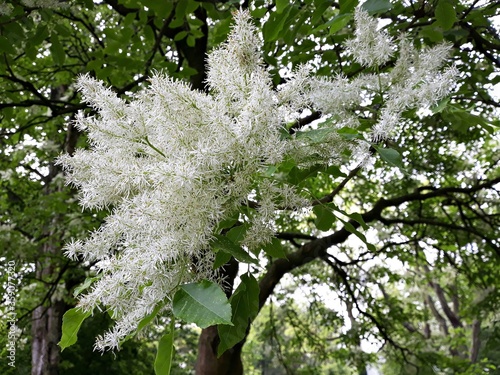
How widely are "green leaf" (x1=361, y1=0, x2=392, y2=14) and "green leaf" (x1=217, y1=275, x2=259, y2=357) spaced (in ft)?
2.03

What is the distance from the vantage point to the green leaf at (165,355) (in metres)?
0.84

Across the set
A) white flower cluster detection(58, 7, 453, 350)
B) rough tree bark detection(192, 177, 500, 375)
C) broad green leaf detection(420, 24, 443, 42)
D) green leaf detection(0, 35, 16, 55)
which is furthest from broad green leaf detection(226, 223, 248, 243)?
rough tree bark detection(192, 177, 500, 375)

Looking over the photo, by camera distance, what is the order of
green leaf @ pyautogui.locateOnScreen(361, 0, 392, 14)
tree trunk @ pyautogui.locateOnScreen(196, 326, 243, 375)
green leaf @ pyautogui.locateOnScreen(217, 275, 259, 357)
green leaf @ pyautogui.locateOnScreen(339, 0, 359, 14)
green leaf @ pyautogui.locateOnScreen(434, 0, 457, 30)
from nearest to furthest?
1. green leaf @ pyautogui.locateOnScreen(217, 275, 259, 357)
2. green leaf @ pyautogui.locateOnScreen(361, 0, 392, 14)
3. green leaf @ pyautogui.locateOnScreen(339, 0, 359, 14)
4. green leaf @ pyautogui.locateOnScreen(434, 0, 457, 30)
5. tree trunk @ pyautogui.locateOnScreen(196, 326, 243, 375)

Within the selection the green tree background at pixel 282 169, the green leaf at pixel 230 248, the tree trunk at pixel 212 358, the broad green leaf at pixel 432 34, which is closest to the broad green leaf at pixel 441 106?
the green tree background at pixel 282 169

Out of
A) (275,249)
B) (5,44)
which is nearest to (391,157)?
(275,249)

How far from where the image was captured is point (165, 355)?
0.86 meters

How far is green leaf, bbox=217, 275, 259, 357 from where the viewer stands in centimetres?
96

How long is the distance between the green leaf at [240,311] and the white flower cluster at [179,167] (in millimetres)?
119

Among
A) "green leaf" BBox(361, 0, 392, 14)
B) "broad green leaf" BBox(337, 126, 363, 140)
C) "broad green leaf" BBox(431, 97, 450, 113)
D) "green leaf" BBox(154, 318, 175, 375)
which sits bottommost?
"green leaf" BBox(154, 318, 175, 375)

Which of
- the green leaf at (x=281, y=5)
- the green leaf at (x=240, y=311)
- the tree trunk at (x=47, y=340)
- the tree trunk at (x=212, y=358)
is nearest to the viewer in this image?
the green leaf at (x=240, y=311)

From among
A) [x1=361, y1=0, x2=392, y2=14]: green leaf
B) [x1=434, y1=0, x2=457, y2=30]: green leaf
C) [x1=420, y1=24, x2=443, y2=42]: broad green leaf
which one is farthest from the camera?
[x1=420, y1=24, x2=443, y2=42]: broad green leaf

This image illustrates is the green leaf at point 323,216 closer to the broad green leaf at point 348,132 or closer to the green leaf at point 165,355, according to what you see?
the broad green leaf at point 348,132

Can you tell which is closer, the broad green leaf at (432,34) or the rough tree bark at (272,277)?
the broad green leaf at (432,34)

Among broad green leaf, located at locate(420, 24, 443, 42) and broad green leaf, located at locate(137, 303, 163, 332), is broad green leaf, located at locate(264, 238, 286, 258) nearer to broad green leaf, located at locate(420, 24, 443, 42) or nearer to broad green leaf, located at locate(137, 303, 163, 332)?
broad green leaf, located at locate(137, 303, 163, 332)
